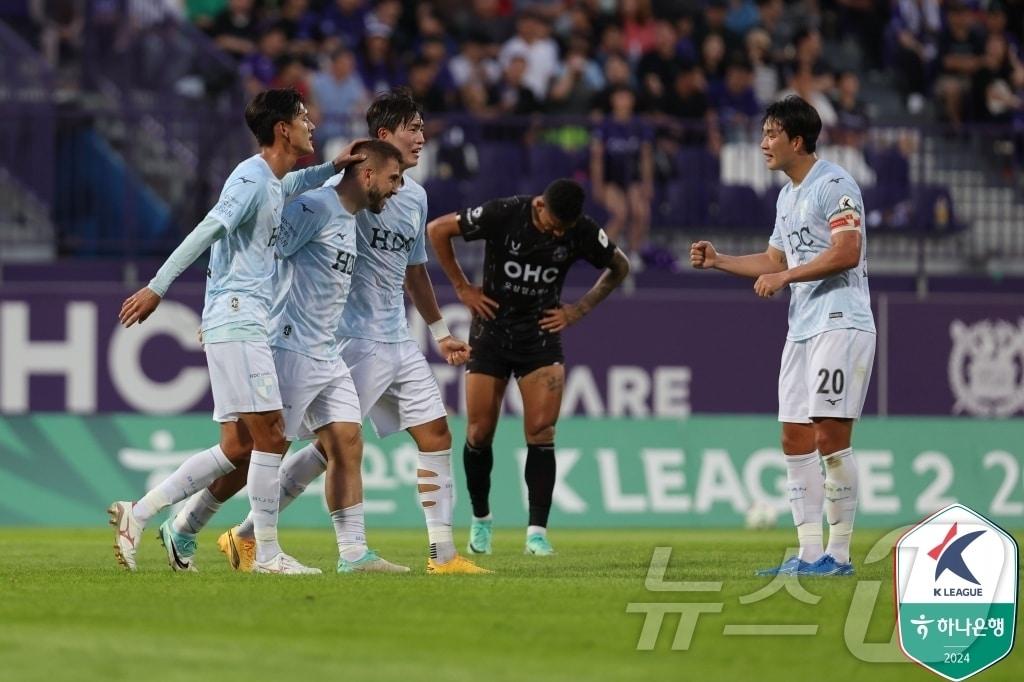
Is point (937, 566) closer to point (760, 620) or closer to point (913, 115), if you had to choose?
point (760, 620)

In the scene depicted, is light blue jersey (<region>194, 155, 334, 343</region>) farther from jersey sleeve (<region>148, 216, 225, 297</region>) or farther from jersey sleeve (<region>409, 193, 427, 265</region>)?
jersey sleeve (<region>409, 193, 427, 265</region>)

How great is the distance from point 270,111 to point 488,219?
9.50ft

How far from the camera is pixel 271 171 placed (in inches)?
361

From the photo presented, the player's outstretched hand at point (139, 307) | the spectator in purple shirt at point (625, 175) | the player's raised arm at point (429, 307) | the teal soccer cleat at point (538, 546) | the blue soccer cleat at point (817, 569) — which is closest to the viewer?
the player's outstretched hand at point (139, 307)

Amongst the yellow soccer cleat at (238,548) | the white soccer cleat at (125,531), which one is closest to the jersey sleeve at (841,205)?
the yellow soccer cleat at (238,548)

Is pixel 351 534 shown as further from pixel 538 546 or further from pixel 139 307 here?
pixel 538 546

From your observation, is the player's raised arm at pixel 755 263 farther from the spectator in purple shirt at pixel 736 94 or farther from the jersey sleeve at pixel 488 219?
the spectator in purple shirt at pixel 736 94

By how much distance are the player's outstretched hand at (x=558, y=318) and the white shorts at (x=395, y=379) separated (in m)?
1.90

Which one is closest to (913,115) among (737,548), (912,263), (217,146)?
(912,263)

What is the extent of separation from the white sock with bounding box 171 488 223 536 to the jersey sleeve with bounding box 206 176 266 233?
1.59 m

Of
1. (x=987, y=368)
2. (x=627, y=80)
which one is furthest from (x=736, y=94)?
(x=987, y=368)

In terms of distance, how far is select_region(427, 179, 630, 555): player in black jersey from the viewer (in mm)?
11852

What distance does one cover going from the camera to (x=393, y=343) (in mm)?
10109

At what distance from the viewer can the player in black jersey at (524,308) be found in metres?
11.9
